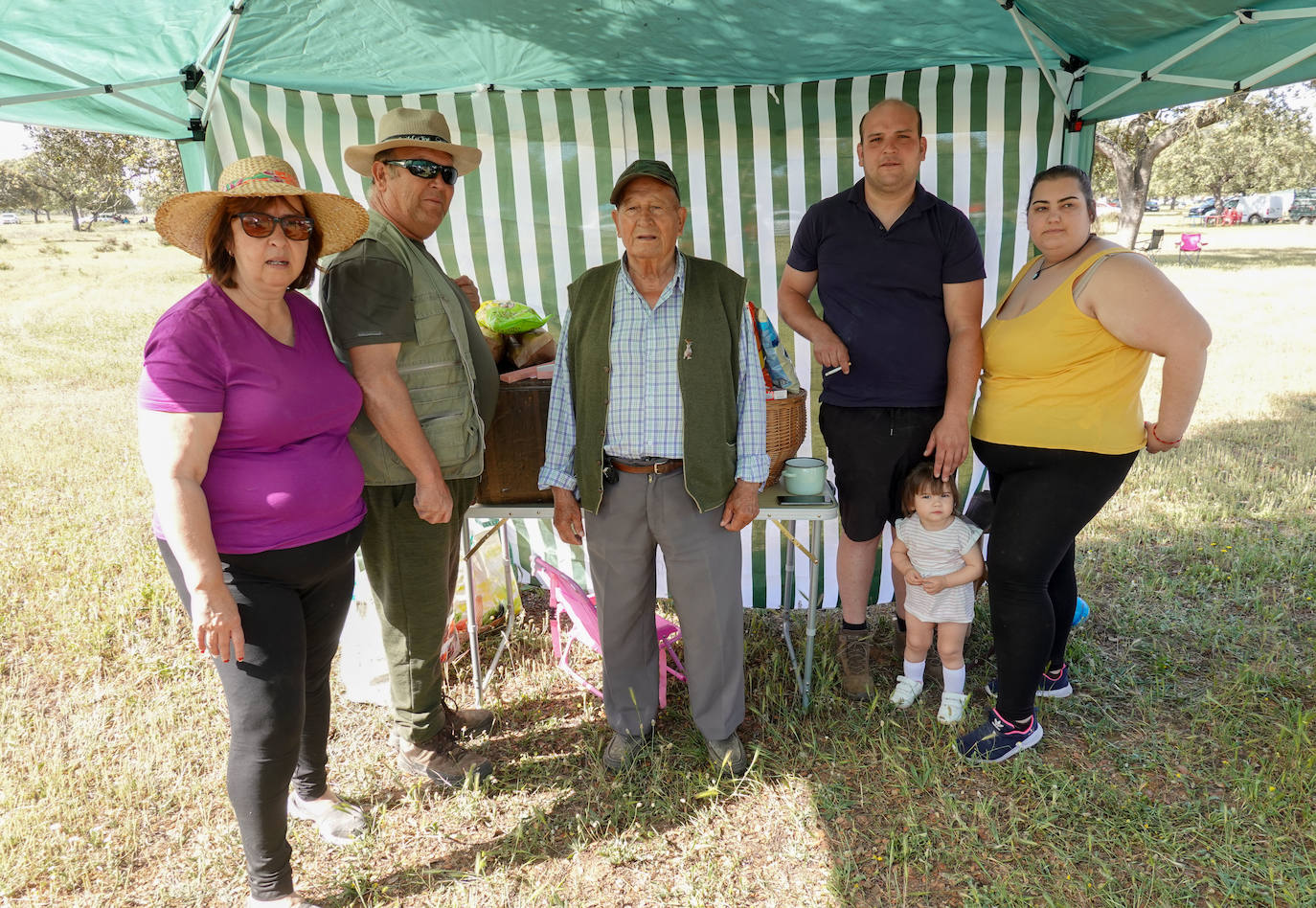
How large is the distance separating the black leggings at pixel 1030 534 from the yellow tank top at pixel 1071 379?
0.17 feet

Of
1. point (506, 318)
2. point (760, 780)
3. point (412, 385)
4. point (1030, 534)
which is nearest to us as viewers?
point (412, 385)

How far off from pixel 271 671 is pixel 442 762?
3.21 feet

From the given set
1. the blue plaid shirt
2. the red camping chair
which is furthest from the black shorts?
the red camping chair

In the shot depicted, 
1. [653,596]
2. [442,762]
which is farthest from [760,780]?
[442,762]

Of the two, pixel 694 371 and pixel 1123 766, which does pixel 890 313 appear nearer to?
pixel 694 371

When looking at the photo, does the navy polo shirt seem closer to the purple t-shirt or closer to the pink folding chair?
the pink folding chair

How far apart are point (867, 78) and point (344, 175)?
2565 mm

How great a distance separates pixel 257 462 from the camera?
1818mm

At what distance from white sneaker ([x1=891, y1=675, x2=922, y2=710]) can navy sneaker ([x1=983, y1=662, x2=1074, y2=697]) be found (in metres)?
0.30

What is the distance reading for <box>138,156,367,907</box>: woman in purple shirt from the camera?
1.69 metres

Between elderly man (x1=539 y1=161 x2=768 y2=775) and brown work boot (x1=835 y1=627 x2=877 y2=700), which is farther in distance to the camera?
brown work boot (x1=835 y1=627 x2=877 y2=700)

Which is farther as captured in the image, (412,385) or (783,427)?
(783,427)

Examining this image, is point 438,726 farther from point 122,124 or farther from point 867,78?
point 867,78

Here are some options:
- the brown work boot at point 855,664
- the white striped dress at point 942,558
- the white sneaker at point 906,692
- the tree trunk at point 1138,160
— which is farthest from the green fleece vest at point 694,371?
the tree trunk at point 1138,160
